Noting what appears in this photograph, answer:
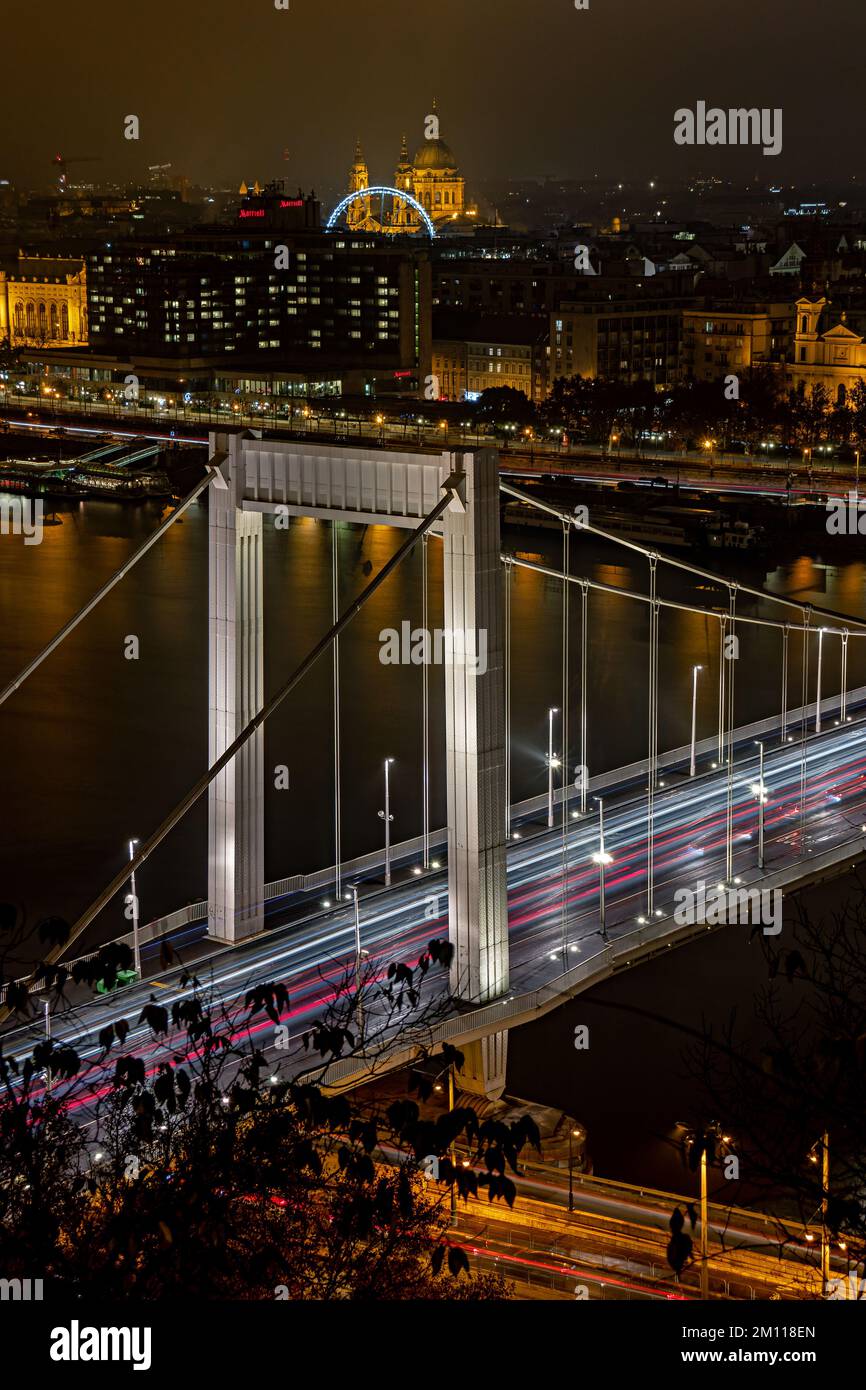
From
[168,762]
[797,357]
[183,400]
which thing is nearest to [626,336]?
[797,357]

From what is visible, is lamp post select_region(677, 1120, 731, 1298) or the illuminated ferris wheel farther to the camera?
the illuminated ferris wheel

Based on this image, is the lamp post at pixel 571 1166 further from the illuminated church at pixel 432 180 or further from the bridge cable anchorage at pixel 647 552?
the illuminated church at pixel 432 180

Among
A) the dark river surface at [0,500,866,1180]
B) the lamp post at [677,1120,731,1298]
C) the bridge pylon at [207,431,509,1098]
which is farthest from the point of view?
the dark river surface at [0,500,866,1180]

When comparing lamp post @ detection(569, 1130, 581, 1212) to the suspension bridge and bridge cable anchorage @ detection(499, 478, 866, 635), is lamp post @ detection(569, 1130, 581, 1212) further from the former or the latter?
bridge cable anchorage @ detection(499, 478, 866, 635)

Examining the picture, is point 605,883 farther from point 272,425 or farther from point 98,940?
point 272,425

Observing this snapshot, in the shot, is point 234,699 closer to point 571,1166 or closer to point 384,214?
point 571,1166

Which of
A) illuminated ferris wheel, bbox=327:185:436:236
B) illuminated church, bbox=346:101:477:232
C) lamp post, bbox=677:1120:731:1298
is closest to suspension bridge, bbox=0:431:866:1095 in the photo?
lamp post, bbox=677:1120:731:1298

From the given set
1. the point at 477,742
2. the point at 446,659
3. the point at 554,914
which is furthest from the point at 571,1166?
the point at 446,659
